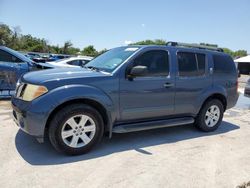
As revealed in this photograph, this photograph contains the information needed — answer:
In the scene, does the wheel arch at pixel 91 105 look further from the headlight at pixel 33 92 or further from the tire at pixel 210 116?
the tire at pixel 210 116

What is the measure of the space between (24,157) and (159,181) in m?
2.03

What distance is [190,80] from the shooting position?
18.4 feet

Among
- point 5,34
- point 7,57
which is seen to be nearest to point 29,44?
point 5,34

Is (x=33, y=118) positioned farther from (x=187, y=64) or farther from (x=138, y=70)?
(x=187, y=64)

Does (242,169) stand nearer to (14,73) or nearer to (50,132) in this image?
(50,132)

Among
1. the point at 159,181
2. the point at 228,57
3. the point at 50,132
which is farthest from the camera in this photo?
the point at 228,57

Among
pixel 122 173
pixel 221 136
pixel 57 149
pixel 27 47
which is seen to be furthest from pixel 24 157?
pixel 27 47

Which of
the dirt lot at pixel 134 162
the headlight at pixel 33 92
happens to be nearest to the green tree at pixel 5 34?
the dirt lot at pixel 134 162

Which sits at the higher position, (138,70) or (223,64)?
(223,64)

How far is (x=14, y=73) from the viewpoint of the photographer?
27.6 feet

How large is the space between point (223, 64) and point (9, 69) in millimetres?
6056

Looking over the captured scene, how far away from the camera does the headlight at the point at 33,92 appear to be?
4.06m

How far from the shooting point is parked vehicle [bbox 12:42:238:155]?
4.12 metres

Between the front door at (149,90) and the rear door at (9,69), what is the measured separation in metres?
4.91
